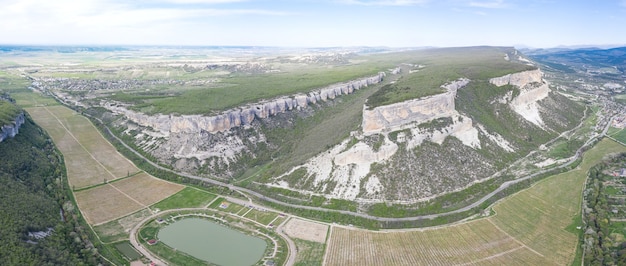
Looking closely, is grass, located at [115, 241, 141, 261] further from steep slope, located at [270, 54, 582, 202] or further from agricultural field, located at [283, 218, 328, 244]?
steep slope, located at [270, 54, 582, 202]

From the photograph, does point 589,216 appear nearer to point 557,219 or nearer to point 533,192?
point 557,219

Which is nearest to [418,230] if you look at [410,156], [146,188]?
[410,156]

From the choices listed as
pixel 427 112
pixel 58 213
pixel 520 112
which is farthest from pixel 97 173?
pixel 520 112

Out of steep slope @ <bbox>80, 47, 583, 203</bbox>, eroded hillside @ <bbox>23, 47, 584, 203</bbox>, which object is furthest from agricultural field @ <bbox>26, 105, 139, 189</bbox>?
steep slope @ <bbox>80, 47, 583, 203</bbox>

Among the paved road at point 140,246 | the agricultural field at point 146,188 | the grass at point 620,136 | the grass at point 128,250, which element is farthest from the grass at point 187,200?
the grass at point 620,136

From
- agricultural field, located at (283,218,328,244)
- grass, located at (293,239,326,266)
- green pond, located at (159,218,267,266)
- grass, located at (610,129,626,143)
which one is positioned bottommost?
green pond, located at (159,218,267,266)

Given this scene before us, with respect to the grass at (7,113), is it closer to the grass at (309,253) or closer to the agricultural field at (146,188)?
the agricultural field at (146,188)
